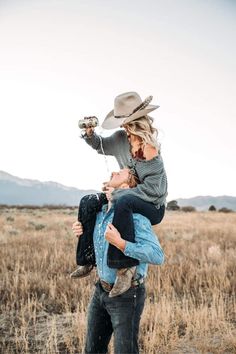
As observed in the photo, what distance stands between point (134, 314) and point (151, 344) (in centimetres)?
209

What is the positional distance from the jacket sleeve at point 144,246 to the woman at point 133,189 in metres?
0.05

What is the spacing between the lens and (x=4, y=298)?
6.50 metres

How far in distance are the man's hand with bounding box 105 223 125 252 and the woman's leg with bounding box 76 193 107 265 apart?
35 centimetres

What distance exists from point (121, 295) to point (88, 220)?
1.73 ft

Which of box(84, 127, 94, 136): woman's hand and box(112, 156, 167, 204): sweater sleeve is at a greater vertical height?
box(84, 127, 94, 136): woman's hand

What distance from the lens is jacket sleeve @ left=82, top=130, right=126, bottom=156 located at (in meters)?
3.25

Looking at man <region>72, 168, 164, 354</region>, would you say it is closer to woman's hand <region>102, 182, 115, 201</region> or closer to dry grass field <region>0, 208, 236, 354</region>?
woman's hand <region>102, 182, 115, 201</region>

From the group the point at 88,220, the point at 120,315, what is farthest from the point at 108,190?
the point at 120,315

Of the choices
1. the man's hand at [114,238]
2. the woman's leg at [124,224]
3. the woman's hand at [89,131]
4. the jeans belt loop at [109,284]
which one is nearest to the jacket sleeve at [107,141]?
the woman's hand at [89,131]

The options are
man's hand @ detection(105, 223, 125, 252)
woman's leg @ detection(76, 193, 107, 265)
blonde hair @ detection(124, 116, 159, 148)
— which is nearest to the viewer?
man's hand @ detection(105, 223, 125, 252)

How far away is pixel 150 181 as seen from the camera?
2688 millimetres

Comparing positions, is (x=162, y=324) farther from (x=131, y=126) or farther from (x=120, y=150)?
(x=131, y=126)

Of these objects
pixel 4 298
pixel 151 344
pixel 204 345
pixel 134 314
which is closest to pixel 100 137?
pixel 134 314

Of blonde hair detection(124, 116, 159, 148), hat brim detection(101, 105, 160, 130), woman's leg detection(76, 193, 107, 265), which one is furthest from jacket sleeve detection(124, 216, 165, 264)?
hat brim detection(101, 105, 160, 130)
